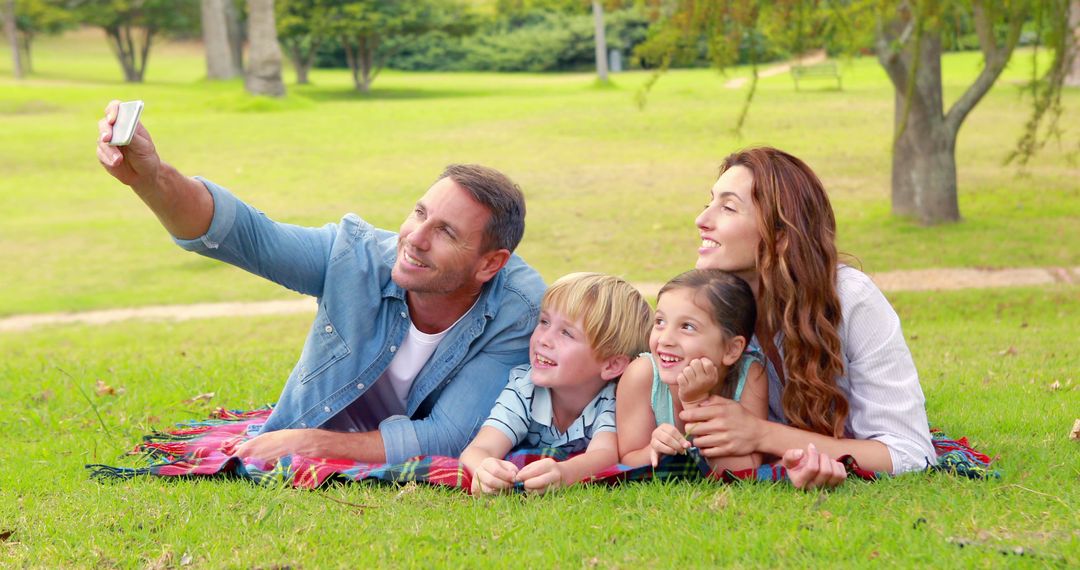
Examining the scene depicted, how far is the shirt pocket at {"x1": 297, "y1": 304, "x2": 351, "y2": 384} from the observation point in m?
4.70

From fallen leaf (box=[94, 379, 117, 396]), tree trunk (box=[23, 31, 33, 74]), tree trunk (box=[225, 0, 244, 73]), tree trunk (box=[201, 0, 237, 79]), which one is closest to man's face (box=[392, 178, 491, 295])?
fallen leaf (box=[94, 379, 117, 396])

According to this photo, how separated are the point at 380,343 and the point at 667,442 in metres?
1.34

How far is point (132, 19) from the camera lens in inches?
1540

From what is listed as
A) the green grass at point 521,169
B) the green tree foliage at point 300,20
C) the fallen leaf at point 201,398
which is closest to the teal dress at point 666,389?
the fallen leaf at point 201,398

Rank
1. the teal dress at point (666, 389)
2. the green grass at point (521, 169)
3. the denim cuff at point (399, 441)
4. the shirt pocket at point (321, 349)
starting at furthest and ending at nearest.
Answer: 1. the green grass at point (521, 169)
2. the shirt pocket at point (321, 349)
3. the denim cuff at point (399, 441)
4. the teal dress at point (666, 389)

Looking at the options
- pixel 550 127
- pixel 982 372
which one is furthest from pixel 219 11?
pixel 982 372

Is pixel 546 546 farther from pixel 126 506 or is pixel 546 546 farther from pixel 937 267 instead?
pixel 937 267

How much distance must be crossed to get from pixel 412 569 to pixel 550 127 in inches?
867

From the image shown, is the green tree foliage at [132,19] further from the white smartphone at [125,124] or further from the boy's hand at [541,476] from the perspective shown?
the boy's hand at [541,476]

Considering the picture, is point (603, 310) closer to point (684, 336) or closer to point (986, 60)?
point (684, 336)

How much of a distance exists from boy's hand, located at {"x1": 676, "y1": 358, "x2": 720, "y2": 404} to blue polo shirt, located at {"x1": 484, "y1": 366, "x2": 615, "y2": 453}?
551 millimetres

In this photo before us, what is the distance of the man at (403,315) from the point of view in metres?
4.48

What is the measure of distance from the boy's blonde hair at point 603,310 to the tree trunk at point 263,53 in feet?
80.6

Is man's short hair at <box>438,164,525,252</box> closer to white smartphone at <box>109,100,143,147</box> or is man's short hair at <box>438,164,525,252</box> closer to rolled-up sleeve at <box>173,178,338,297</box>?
rolled-up sleeve at <box>173,178,338,297</box>
